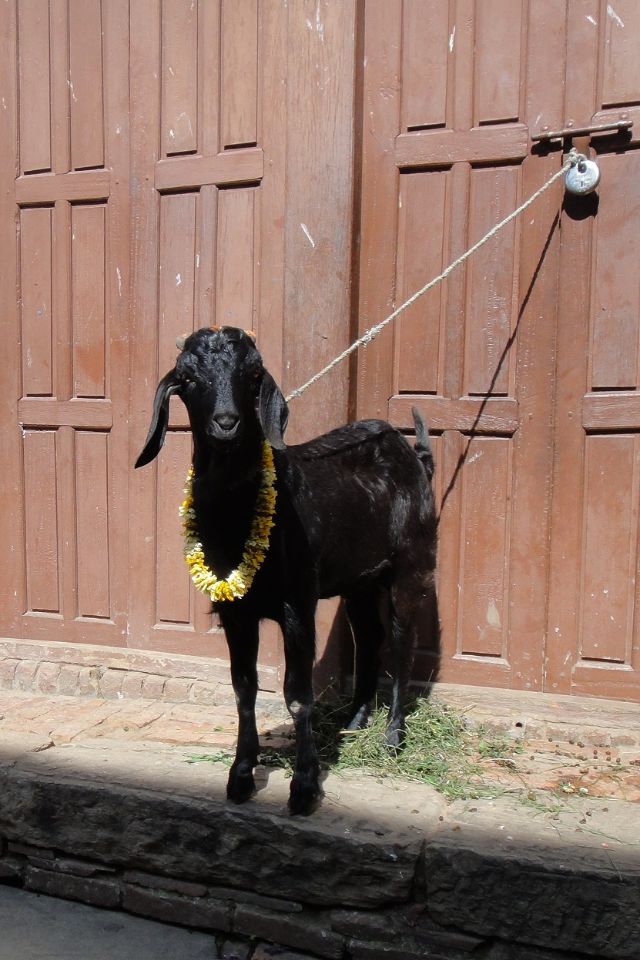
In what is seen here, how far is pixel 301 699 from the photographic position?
11.0ft

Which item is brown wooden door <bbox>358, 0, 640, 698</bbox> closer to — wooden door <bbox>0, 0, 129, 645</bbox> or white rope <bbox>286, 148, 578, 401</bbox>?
white rope <bbox>286, 148, 578, 401</bbox>

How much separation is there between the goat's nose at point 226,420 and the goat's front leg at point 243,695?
2.84 ft

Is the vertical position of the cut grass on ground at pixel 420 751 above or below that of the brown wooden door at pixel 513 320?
below

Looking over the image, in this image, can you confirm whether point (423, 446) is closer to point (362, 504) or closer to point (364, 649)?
point (362, 504)

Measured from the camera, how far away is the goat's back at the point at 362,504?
356 cm

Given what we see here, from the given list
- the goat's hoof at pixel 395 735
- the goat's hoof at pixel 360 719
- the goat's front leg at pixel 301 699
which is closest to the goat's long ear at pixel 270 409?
the goat's front leg at pixel 301 699

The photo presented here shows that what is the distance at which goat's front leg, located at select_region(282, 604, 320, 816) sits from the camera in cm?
329

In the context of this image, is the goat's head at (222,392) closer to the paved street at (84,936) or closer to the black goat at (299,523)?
the black goat at (299,523)

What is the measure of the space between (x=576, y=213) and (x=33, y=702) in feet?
12.6

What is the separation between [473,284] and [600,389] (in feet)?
2.68

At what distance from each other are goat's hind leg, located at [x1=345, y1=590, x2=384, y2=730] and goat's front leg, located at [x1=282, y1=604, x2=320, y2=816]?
0.82 m

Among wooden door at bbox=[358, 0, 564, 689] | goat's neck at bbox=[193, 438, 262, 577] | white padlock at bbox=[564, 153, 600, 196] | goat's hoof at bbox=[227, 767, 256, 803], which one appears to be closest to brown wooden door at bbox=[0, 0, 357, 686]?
wooden door at bbox=[358, 0, 564, 689]

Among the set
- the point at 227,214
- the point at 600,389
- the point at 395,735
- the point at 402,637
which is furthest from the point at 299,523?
the point at 227,214

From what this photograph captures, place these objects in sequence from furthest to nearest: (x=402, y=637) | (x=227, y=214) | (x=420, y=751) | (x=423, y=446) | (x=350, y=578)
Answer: (x=227, y=214) → (x=423, y=446) → (x=402, y=637) → (x=420, y=751) → (x=350, y=578)
